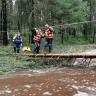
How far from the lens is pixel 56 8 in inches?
1158

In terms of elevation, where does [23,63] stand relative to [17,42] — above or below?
below

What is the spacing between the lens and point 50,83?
9273 mm

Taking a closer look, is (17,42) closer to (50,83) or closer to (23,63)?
(23,63)

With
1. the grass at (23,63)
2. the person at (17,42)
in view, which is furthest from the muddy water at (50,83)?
the person at (17,42)

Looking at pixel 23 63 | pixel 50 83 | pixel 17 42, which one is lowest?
pixel 50 83

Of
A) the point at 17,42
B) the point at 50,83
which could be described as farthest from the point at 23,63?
the point at 17,42

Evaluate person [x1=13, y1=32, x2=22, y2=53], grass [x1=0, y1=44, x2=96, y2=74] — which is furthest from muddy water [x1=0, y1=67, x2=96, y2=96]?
person [x1=13, y1=32, x2=22, y2=53]

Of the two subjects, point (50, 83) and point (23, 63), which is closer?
point (50, 83)

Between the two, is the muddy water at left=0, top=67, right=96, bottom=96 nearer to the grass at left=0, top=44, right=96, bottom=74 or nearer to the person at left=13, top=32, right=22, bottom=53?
the grass at left=0, top=44, right=96, bottom=74

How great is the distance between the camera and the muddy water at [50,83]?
8.04m

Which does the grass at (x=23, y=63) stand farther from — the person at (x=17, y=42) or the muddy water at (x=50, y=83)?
the person at (x=17, y=42)

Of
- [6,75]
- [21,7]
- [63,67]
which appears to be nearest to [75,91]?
[6,75]

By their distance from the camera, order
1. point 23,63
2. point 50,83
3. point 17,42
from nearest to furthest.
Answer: point 50,83 < point 23,63 < point 17,42

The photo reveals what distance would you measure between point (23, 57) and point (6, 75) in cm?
376
